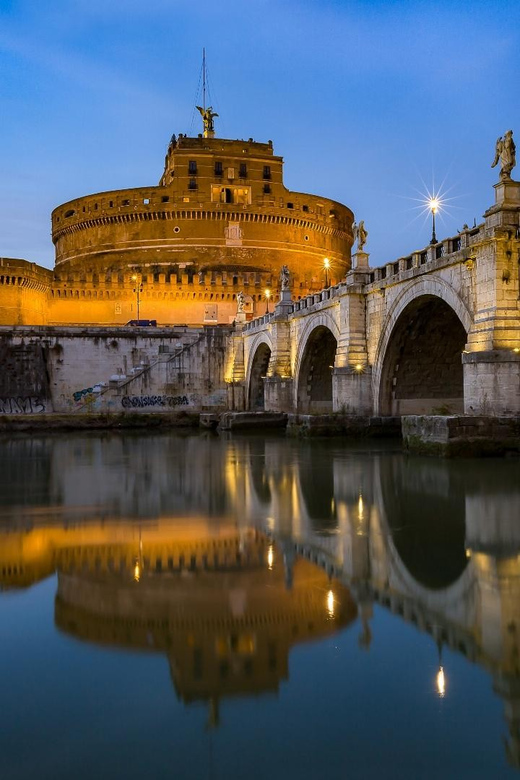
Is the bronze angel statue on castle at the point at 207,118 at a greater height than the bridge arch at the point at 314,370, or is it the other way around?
the bronze angel statue on castle at the point at 207,118

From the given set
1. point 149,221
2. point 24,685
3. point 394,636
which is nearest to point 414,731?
point 394,636

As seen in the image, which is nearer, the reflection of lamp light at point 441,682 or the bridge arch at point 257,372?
the reflection of lamp light at point 441,682

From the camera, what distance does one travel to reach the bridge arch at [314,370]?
28578 millimetres

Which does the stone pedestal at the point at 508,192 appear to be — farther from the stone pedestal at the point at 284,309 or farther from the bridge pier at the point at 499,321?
the stone pedestal at the point at 284,309

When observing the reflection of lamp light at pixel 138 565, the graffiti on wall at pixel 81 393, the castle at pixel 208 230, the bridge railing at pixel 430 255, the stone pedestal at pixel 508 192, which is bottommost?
the reflection of lamp light at pixel 138 565

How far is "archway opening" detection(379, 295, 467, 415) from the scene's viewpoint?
2089 cm

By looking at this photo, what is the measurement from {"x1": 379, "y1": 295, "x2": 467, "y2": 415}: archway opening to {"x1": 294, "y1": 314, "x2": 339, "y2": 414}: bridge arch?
603 centimetres

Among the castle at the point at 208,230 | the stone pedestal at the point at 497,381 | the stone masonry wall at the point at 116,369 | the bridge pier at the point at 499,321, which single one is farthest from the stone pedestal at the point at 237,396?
the stone pedestal at the point at 497,381

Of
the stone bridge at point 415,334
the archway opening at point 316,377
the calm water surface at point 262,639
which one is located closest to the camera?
the calm water surface at point 262,639

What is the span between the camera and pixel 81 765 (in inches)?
132

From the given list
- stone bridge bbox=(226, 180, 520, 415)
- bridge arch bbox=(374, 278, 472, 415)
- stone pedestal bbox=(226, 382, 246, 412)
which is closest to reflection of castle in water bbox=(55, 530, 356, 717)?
stone bridge bbox=(226, 180, 520, 415)

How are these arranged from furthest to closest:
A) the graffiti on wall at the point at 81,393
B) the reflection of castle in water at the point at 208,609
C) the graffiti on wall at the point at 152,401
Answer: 1. the graffiti on wall at the point at 81,393
2. the graffiti on wall at the point at 152,401
3. the reflection of castle in water at the point at 208,609

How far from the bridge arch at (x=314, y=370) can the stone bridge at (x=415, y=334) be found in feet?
0.14

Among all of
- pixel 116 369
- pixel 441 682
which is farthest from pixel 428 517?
pixel 116 369
